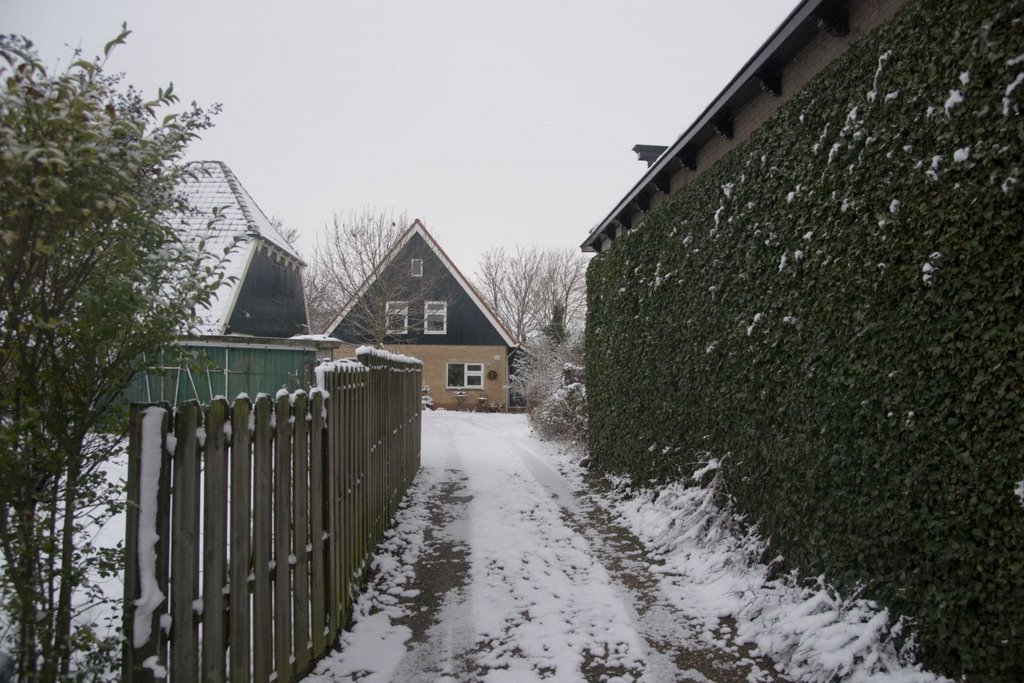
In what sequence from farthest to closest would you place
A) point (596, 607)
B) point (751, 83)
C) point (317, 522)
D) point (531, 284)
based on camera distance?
point (531, 284)
point (751, 83)
point (596, 607)
point (317, 522)

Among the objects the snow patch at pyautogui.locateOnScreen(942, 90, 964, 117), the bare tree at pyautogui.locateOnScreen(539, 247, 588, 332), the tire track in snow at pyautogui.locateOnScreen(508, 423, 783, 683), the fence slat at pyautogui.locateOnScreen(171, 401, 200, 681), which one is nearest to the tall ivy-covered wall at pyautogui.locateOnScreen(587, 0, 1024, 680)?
the snow patch at pyautogui.locateOnScreen(942, 90, 964, 117)

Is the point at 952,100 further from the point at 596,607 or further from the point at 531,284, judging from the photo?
the point at 531,284

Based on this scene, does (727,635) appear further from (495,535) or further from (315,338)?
(315,338)

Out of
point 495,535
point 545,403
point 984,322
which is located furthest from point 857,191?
point 545,403

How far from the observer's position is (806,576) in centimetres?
430

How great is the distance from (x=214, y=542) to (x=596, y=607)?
9.62 ft

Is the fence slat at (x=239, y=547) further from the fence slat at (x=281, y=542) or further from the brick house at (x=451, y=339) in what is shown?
the brick house at (x=451, y=339)

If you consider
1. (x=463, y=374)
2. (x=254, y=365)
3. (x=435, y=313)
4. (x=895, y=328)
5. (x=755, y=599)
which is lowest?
(x=755, y=599)

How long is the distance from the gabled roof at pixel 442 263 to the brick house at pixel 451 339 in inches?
1.8

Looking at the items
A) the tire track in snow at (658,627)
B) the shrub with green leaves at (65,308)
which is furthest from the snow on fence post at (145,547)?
the tire track in snow at (658,627)

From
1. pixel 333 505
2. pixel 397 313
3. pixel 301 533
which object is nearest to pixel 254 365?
pixel 397 313

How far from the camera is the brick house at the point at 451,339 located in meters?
28.1

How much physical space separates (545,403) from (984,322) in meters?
12.8

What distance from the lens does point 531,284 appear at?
158 ft
